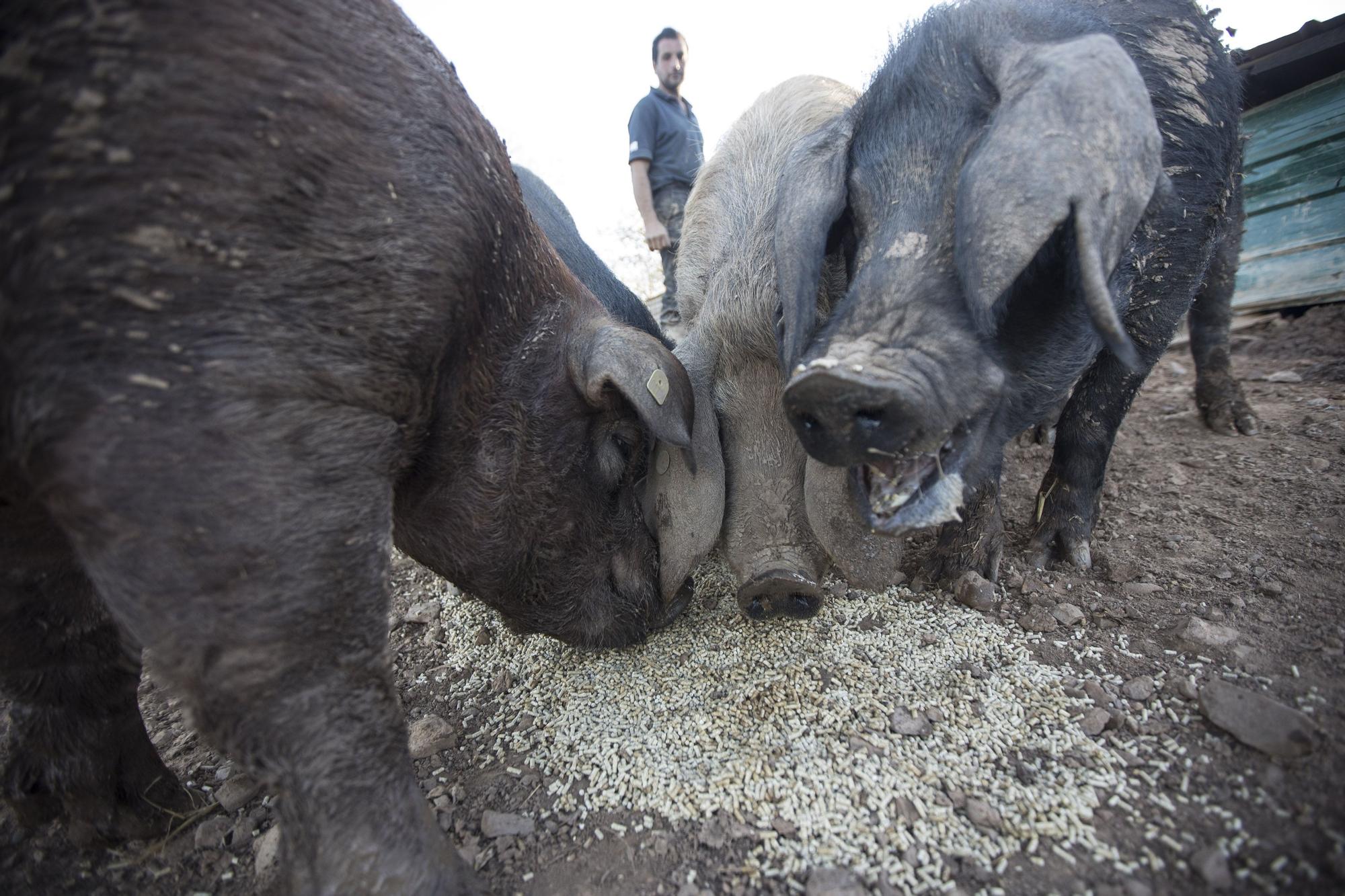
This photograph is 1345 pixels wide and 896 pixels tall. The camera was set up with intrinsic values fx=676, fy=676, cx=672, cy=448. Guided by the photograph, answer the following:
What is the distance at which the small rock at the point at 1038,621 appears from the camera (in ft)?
7.46

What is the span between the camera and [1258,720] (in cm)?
161

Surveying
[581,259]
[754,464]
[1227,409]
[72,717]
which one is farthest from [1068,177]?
[1227,409]

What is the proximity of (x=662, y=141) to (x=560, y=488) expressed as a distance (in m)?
4.43

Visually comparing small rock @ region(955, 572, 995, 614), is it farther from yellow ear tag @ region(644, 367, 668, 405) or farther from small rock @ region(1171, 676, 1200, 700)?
yellow ear tag @ region(644, 367, 668, 405)

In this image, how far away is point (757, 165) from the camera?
2.85 m

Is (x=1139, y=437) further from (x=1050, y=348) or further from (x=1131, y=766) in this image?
(x=1131, y=766)

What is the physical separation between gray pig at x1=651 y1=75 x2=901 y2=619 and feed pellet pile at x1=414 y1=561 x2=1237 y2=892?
10.0 inches

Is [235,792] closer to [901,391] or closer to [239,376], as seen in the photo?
[239,376]

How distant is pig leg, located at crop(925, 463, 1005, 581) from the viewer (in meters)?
2.53

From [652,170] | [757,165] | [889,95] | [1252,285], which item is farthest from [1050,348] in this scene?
[1252,285]

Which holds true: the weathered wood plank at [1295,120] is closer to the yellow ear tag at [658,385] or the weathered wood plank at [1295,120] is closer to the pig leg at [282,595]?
the yellow ear tag at [658,385]

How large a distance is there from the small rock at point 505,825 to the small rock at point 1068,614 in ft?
5.95

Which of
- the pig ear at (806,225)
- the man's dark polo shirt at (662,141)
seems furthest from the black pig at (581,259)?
the man's dark polo shirt at (662,141)

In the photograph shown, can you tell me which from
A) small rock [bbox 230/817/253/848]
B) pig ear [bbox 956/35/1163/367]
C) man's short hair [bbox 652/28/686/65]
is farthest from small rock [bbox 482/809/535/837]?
man's short hair [bbox 652/28/686/65]
